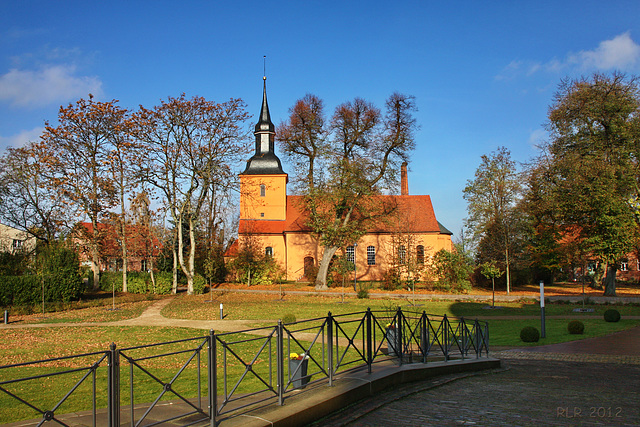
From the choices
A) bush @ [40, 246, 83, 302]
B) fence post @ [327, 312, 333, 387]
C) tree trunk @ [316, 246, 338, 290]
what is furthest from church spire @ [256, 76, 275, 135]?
fence post @ [327, 312, 333, 387]

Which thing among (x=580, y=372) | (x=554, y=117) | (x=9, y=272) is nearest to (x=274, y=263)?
(x=9, y=272)

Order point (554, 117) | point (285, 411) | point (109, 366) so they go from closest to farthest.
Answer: point (109, 366) → point (285, 411) → point (554, 117)

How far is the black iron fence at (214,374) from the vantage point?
434 centimetres

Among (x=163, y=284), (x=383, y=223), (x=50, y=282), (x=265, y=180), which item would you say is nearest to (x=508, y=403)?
(x=50, y=282)

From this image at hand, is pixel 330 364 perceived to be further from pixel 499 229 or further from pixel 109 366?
pixel 499 229

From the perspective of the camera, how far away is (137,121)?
28.8 meters

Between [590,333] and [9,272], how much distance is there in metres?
30.3

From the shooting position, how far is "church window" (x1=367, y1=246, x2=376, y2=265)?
44.1 meters

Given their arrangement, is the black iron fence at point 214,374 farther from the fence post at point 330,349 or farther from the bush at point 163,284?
the bush at point 163,284

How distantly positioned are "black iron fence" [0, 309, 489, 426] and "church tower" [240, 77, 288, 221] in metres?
32.2

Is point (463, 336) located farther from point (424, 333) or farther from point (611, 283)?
point (611, 283)

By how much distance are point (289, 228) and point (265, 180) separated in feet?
17.3

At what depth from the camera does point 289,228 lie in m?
43.4

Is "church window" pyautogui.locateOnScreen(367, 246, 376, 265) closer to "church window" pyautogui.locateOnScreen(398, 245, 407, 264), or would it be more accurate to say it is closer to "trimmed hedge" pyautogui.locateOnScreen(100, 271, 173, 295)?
"church window" pyautogui.locateOnScreen(398, 245, 407, 264)
